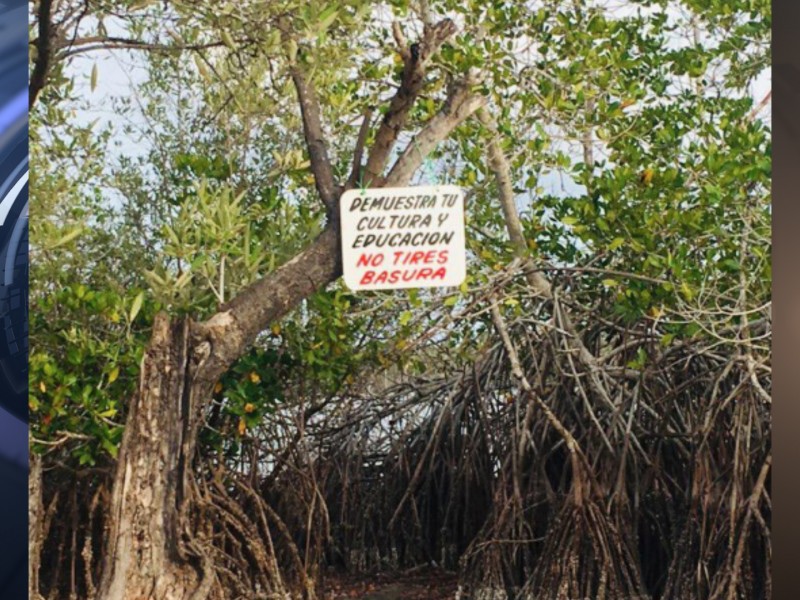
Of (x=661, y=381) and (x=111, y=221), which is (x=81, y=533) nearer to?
(x=111, y=221)

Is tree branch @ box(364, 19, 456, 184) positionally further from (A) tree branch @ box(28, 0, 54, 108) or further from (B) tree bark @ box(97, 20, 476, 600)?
(A) tree branch @ box(28, 0, 54, 108)

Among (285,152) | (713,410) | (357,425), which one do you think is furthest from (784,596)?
(285,152)

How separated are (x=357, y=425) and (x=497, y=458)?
0.43 meters

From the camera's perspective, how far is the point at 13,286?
3771 millimetres

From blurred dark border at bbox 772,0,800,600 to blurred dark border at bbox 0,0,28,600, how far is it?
223 centimetres

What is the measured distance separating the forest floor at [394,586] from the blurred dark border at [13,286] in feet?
3.13

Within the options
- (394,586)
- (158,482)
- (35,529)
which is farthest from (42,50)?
(394,586)

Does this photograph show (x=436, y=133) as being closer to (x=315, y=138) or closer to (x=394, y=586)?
(x=315, y=138)

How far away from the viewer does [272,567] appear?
3.77 m

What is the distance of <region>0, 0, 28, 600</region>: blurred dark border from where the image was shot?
148 inches

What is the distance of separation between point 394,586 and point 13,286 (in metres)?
1.46

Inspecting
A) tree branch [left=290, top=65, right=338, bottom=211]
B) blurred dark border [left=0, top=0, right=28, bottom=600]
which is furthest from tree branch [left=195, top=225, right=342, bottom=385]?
blurred dark border [left=0, top=0, right=28, bottom=600]

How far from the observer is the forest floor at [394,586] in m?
3.75

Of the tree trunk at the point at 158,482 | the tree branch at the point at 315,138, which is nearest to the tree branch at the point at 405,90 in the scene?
the tree branch at the point at 315,138
